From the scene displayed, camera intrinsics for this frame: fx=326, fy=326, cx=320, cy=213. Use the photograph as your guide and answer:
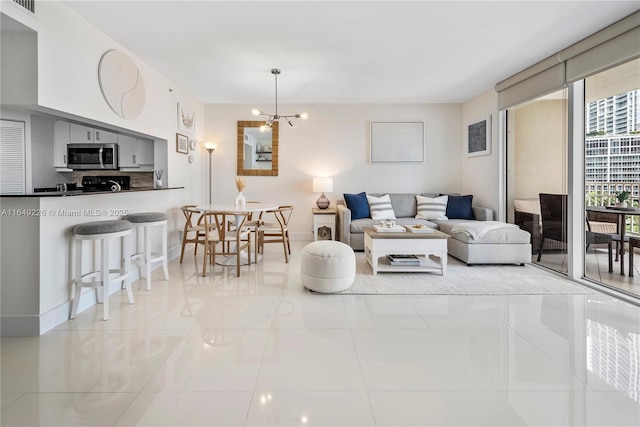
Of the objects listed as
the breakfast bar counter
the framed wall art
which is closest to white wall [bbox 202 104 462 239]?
the framed wall art

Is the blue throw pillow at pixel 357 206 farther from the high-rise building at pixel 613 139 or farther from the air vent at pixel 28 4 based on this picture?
the air vent at pixel 28 4

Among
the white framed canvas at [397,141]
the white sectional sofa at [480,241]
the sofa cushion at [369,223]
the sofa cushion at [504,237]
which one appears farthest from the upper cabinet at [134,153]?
the sofa cushion at [504,237]

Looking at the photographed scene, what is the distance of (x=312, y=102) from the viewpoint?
5.80 m

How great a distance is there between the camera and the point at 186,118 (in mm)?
5059

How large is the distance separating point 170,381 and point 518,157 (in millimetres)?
4876

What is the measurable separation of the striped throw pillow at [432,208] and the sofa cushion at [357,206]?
0.90 m

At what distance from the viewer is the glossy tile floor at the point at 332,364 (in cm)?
148

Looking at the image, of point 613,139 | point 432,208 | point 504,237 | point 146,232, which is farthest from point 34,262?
point 613,139

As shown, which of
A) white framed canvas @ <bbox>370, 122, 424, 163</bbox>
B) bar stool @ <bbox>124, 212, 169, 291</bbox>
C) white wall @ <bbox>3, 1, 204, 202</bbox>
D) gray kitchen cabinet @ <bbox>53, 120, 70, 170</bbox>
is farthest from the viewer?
white framed canvas @ <bbox>370, 122, 424, 163</bbox>

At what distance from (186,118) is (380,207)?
3.37 metres

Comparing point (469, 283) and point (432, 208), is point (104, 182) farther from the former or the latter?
point (469, 283)

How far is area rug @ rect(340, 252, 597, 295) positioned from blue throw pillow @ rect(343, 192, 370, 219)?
1.37 meters

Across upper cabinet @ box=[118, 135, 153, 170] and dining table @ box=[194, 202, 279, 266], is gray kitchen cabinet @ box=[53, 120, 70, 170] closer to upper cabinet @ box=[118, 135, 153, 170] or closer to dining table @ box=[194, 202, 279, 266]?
upper cabinet @ box=[118, 135, 153, 170]

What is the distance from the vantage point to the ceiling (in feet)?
8.91
